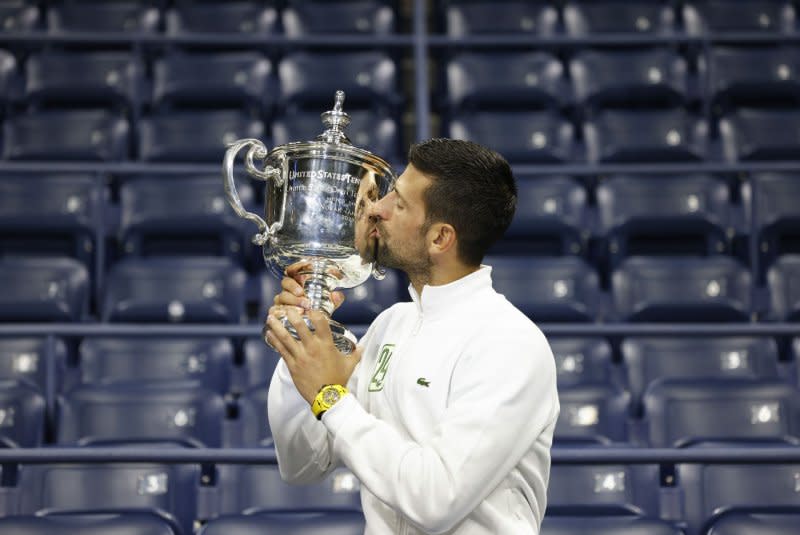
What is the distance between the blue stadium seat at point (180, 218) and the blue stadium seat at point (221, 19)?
1.14 m

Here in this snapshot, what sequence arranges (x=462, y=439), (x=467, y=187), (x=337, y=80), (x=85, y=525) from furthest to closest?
(x=337, y=80), (x=85, y=525), (x=467, y=187), (x=462, y=439)

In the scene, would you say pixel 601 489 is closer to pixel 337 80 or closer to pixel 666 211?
pixel 666 211

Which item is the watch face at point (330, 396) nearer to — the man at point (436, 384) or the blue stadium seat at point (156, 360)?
the man at point (436, 384)

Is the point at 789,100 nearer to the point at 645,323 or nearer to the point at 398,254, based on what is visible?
the point at 645,323

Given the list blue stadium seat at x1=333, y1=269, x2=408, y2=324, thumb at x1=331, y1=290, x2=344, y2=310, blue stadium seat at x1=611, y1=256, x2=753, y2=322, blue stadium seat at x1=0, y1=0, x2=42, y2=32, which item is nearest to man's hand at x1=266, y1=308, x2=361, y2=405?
thumb at x1=331, y1=290, x2=344, y2=310

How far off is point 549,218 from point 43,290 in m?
1.54

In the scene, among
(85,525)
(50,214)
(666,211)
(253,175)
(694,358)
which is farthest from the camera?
(666,211)

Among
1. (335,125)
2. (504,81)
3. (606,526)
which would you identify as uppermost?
(504,81)

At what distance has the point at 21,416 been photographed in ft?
8.22

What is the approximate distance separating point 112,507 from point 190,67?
93.7 inches

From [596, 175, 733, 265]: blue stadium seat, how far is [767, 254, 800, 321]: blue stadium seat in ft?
0.81

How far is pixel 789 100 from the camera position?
4.17 m

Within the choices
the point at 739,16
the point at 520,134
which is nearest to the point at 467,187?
the point at 520,134

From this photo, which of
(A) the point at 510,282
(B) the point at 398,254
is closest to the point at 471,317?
(B) the point at 398,254
